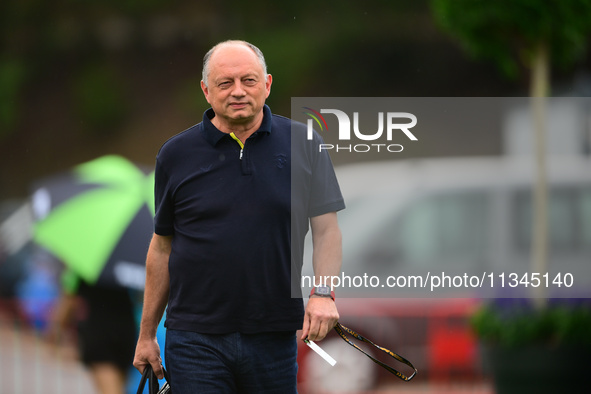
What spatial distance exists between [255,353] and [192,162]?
64cm

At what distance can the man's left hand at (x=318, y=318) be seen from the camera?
3041mm

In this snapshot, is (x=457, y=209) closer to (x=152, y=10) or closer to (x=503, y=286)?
(x=503, y=286)

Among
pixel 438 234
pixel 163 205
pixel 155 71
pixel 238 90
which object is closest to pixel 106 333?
pixel 163 205

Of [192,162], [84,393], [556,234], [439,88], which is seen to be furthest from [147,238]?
[439,88]

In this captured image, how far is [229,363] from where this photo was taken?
3113 millimetres

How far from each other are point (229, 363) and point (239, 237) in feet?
1.30

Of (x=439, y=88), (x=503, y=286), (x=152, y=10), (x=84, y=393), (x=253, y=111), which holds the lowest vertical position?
(x=84, y=393)

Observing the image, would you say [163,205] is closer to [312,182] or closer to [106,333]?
[312,182]

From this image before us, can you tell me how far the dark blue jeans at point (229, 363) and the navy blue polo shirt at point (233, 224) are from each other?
0.13 ft

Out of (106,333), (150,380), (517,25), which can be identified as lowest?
(150,380)

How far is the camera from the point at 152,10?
21578 millimetres

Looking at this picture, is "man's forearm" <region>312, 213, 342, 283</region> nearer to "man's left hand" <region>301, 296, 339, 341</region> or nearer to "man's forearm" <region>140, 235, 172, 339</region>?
"man's left hand" <region>301, 296, 339, 341</region>

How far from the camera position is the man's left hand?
3.04 metres

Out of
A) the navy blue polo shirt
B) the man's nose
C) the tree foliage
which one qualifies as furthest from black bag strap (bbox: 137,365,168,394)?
the tree foliage
